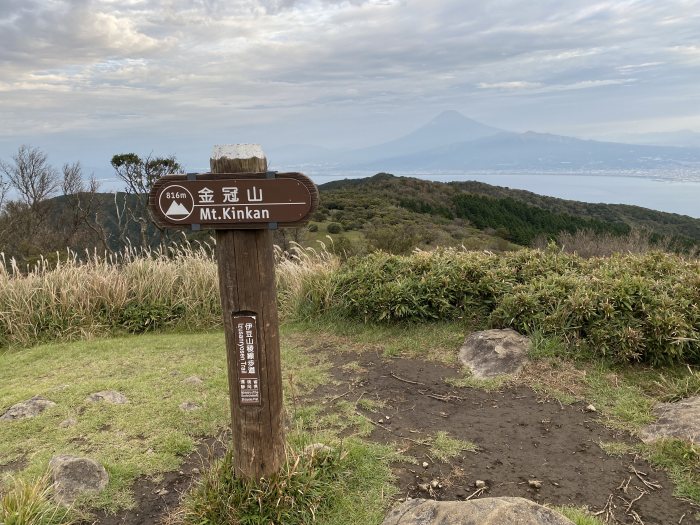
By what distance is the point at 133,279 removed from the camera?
695cm

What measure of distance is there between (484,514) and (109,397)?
3218 mm

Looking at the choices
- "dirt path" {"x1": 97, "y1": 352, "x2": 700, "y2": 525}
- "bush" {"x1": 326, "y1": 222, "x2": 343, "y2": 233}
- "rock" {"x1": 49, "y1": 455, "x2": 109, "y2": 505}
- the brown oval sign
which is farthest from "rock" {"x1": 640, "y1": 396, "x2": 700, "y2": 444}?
"bush" {"x1": 326, "y1": 222, "x2": 343, "y2": 233}

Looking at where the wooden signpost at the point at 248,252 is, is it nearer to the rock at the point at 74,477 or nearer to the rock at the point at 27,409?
the rock at the point at 74,477

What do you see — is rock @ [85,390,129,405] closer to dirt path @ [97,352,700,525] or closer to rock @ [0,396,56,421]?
rock @ [0,396,56,421]

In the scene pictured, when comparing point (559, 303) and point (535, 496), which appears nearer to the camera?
point (535, 496)

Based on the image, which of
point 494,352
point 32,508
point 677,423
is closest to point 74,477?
point 32,508

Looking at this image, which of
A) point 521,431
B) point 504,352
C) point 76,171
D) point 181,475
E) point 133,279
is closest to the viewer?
point 181,475

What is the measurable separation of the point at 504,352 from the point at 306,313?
2686 mm

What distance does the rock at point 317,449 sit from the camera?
2.87m

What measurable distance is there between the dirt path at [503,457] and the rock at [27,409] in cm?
154

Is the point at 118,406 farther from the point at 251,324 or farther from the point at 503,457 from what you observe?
the point at 503,457

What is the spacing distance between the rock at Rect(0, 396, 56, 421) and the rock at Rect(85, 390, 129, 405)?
275 millimetres

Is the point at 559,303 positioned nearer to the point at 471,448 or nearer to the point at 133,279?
the point at 471,448

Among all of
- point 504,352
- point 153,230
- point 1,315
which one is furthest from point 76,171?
point 504,352
